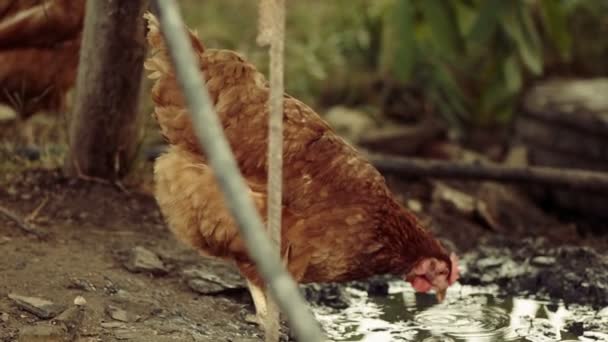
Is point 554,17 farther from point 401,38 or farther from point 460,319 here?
point 460,319

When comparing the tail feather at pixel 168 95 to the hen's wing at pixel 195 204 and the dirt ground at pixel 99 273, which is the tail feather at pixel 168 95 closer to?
the hen's wing at pixel 195 204

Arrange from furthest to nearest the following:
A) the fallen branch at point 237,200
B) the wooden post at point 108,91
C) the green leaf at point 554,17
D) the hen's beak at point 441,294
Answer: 1. the green leaf at point 554,17
2. the wooden post at point 108,91
3. the hen's beak at point 441,294
4. the fallen branch at point 237,200

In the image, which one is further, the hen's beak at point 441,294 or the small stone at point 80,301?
the hen's beak at point 441,294

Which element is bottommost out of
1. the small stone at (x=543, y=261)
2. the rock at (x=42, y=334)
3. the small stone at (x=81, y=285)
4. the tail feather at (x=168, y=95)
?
the rock at (x=42, y=334)

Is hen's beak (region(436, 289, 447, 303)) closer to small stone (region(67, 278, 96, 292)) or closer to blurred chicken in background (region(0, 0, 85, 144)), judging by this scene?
small stone (region(67, 278, 96, 292))

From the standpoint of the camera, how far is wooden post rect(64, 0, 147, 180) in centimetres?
427

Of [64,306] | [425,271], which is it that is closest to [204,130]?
[64,306]

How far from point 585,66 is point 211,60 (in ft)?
15.4

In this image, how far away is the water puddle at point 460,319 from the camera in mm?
3799

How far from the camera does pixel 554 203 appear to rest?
6168 mm

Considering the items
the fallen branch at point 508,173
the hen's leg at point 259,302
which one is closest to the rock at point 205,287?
the hen's leg at point 259,302

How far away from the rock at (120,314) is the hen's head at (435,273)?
1.04 metres

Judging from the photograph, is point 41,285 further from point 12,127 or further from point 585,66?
point 585,66

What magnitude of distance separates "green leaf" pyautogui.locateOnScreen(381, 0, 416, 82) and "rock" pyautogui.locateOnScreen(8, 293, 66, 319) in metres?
2.85
